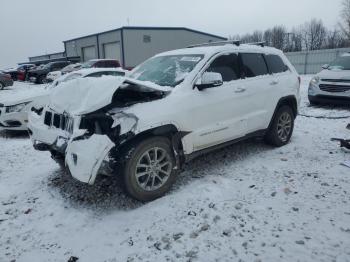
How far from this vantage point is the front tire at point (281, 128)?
562cm

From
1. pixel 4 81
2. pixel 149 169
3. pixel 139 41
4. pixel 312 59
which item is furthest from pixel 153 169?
pixel 139 41

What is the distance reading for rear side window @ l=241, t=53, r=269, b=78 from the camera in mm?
5031

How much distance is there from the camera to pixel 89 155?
3.28 metres

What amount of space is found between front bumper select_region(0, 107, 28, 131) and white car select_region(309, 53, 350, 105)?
8.10 m

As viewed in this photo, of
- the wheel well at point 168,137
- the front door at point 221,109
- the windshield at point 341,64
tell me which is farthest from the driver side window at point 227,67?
the windshield at point 341,64

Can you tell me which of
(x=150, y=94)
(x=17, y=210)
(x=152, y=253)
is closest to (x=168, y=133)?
(x=150, y=94)

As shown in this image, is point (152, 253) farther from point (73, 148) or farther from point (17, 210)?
point (17, 210)

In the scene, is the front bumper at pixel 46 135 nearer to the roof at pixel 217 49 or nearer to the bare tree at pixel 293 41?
the roof at pixel 217 49

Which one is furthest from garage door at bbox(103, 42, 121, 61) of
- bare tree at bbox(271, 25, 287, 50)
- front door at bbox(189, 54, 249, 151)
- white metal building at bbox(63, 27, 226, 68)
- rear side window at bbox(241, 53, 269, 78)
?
bare tree at bbox(271, 25, 287, 50)

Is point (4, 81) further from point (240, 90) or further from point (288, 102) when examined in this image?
point (240, 90)

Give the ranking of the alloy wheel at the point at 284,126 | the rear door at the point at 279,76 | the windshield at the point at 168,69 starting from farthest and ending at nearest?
the alloy wheel at the point at 284,126
the rear door at the point at 279,76
the windshield at the point at 168,69

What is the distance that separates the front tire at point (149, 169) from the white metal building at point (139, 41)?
1070 inches

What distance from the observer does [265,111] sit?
5270 mm

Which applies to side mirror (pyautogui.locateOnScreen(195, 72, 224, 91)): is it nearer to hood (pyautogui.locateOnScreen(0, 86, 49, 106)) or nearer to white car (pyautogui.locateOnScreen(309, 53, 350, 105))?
hood (pyautogui.locateOnScreen(0, 86, 49, 106))
